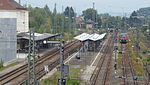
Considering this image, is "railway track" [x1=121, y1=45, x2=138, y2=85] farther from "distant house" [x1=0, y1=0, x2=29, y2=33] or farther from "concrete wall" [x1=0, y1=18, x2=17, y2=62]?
"distant house" [x1=0, y1=0, x2=29, y2=33]

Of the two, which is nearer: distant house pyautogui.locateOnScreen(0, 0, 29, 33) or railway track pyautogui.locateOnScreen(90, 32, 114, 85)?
railway track pyautogui.locateOnScreen(90, 32, 114, 85)

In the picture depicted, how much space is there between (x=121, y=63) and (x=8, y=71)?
32.9 feet

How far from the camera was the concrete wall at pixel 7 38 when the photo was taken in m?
25.2

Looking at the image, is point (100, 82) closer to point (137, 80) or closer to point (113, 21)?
point (137, 80)

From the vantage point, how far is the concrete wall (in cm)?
2517

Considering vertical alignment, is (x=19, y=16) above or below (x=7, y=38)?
above

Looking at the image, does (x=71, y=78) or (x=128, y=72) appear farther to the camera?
(x=128, y=72)

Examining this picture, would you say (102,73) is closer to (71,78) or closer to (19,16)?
(71,78)

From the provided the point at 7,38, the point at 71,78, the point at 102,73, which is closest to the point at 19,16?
the point at 7,38

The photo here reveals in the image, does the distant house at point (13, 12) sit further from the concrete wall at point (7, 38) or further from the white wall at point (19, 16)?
the concrete wall at point (7, 38)

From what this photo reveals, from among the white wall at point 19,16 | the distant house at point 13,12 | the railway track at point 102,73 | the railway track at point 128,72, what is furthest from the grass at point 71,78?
the white wall at point 19,16

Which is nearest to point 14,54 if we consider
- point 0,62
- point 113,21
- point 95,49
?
point 0,62

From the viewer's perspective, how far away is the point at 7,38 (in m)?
25.5

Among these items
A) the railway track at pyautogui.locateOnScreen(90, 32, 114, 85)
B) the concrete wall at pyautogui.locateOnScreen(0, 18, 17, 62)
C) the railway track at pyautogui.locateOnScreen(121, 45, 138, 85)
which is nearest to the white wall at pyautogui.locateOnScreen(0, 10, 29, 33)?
the concrete wall at pyautogui.locateOnScreen(0, 18, 17, 62)
